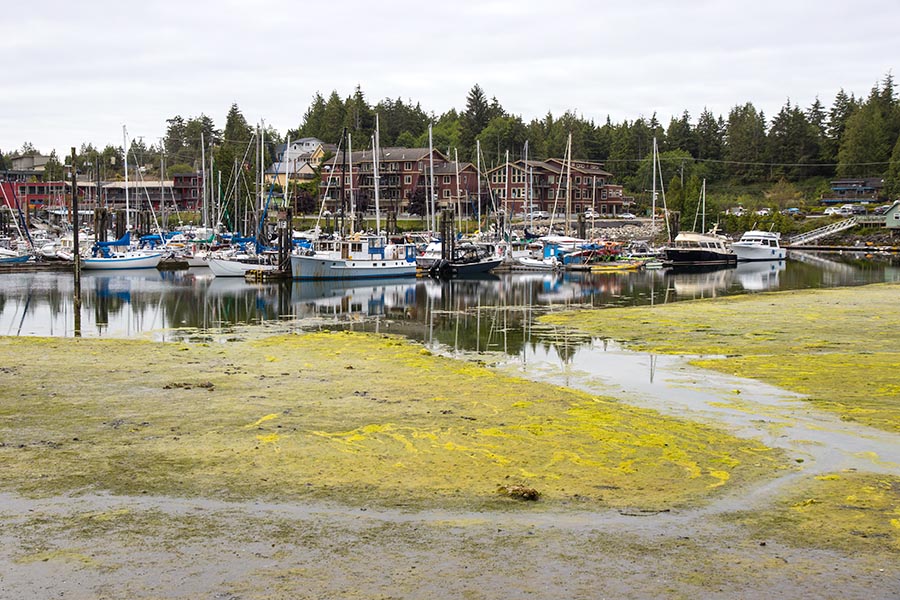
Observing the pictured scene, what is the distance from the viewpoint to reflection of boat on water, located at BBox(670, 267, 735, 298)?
193 ft

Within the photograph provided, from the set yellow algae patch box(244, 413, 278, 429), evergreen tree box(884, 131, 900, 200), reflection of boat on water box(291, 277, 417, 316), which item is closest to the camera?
yellow algae patch box(244, 413, 278, 429)

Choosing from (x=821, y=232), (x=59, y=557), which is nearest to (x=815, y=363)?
(x=59, y=557)

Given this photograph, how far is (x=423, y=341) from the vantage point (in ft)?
109

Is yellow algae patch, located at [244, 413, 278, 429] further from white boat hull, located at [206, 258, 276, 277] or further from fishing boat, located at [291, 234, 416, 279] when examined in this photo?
white boat hull, located at [206, 258, 276, 277]

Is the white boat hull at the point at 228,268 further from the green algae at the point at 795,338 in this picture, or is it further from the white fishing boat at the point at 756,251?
the white fishing boat at the point at 756,251

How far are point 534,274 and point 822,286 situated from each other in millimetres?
24183

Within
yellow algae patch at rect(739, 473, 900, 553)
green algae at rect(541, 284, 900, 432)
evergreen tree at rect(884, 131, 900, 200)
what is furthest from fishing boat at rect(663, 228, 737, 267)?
yellow algae patch at rect(739, 473, 900, 553)

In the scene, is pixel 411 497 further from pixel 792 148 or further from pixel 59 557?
pixel 792 148

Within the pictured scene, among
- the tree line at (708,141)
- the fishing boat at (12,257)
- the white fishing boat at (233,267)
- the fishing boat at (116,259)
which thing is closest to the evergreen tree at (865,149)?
the tree line at (708,141)

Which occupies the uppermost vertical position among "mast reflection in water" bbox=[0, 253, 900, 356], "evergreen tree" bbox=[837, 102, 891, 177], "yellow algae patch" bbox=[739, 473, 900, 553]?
"evergreen tree" bbox=[837, 102, 891, 177]

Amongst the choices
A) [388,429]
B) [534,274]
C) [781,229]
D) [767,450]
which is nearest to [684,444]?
[767,450]

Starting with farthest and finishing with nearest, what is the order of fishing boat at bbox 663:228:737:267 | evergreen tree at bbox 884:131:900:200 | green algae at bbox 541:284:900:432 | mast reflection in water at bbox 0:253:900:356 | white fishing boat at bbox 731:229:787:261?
evergreen tree at bbox 884:131:900:200 → white fishing boat at bbox 731:229:787:261 → fishing boat at bbox 663:228:737:267 → mast reflection in water at bbox 0:253:900:356 → green algae at bbox 541:284:900:432

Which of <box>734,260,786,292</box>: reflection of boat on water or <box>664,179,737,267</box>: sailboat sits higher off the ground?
<box>664,179,737,267</box>: sailboat

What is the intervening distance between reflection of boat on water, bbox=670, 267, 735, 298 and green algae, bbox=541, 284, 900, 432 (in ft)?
24.0
